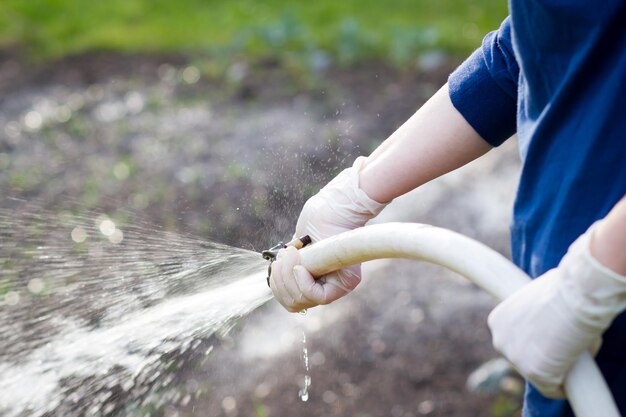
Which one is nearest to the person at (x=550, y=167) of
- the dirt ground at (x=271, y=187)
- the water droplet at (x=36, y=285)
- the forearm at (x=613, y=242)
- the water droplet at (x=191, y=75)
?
the forearm at (x=613, y=242)

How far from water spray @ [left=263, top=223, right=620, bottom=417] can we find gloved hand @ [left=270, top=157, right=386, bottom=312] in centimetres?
12

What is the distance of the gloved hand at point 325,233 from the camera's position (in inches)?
72.6

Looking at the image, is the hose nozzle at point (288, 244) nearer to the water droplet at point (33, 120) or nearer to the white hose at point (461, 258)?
the white hose at point (461, 258)

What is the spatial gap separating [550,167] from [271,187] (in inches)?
127

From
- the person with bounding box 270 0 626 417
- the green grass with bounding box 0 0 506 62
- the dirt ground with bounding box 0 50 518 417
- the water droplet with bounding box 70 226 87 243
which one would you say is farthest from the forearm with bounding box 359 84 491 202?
the green grass with bounding box 0 0 506 62

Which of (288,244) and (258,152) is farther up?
(288,244)

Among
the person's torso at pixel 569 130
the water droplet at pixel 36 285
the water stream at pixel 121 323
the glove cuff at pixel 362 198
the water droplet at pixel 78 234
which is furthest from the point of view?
the water droplet at pixel 78 234

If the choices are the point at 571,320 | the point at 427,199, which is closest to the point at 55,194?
the point at 427,199

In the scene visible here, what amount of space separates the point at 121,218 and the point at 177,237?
1.09m

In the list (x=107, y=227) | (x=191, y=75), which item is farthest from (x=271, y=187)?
(x=191, y=75)

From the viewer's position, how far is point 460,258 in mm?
1401

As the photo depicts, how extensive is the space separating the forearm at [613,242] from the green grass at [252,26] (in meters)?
5.28

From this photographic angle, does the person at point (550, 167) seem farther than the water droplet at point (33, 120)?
No

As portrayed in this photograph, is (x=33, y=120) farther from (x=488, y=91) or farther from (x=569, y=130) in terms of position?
(x=569, y=130)
